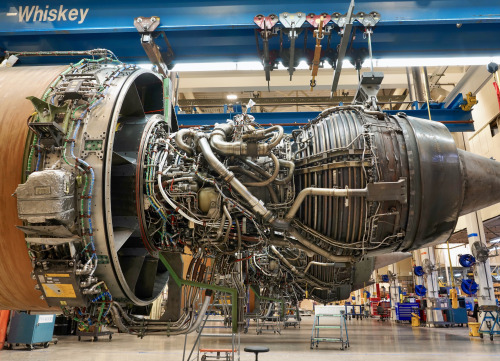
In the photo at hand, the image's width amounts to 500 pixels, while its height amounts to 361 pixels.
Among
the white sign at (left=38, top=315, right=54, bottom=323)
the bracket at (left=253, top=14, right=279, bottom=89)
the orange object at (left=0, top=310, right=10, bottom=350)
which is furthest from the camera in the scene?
the white sign at (left=38, top=315, right=54, bottom=323)

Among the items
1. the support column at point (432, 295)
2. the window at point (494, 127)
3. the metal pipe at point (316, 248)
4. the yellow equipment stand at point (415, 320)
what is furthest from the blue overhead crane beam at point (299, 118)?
the yellow equipment stand at point (415, 320)

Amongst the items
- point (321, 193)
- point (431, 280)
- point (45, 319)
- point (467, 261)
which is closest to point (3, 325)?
point (45, 319)

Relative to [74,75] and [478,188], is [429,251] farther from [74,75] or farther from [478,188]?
[74,75]

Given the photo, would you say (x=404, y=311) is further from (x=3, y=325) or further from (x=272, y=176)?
(x=272, y=176)

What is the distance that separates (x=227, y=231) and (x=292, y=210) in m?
0.47

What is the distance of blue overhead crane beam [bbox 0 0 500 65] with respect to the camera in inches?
182

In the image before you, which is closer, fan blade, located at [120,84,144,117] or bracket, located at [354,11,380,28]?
fan blade, located at [120,84,144,117]

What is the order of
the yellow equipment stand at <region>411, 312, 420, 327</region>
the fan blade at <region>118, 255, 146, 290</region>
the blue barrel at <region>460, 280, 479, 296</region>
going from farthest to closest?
the yellow equipment stand at <region>411, 312, 420, 327</region>
the blue barrel at <region>460, 280, 479, 296</region>
the fan blade at <region>118, 255, 146, 290</region>

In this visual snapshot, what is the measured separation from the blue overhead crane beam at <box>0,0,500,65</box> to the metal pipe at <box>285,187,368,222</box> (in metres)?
2.85

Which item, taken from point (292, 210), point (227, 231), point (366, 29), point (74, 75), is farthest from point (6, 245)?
point (366, 29)

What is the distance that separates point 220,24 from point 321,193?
3008 mm

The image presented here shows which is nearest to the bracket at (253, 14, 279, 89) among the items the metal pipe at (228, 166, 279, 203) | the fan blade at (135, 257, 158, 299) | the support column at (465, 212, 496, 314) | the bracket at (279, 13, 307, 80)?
the bracket at (279, 13, 307, 80)

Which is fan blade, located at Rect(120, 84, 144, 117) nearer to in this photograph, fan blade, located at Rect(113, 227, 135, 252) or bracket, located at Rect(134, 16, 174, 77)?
fan blade, located at Rect(113, 227, 135, 252)

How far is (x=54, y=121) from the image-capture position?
2.53m
